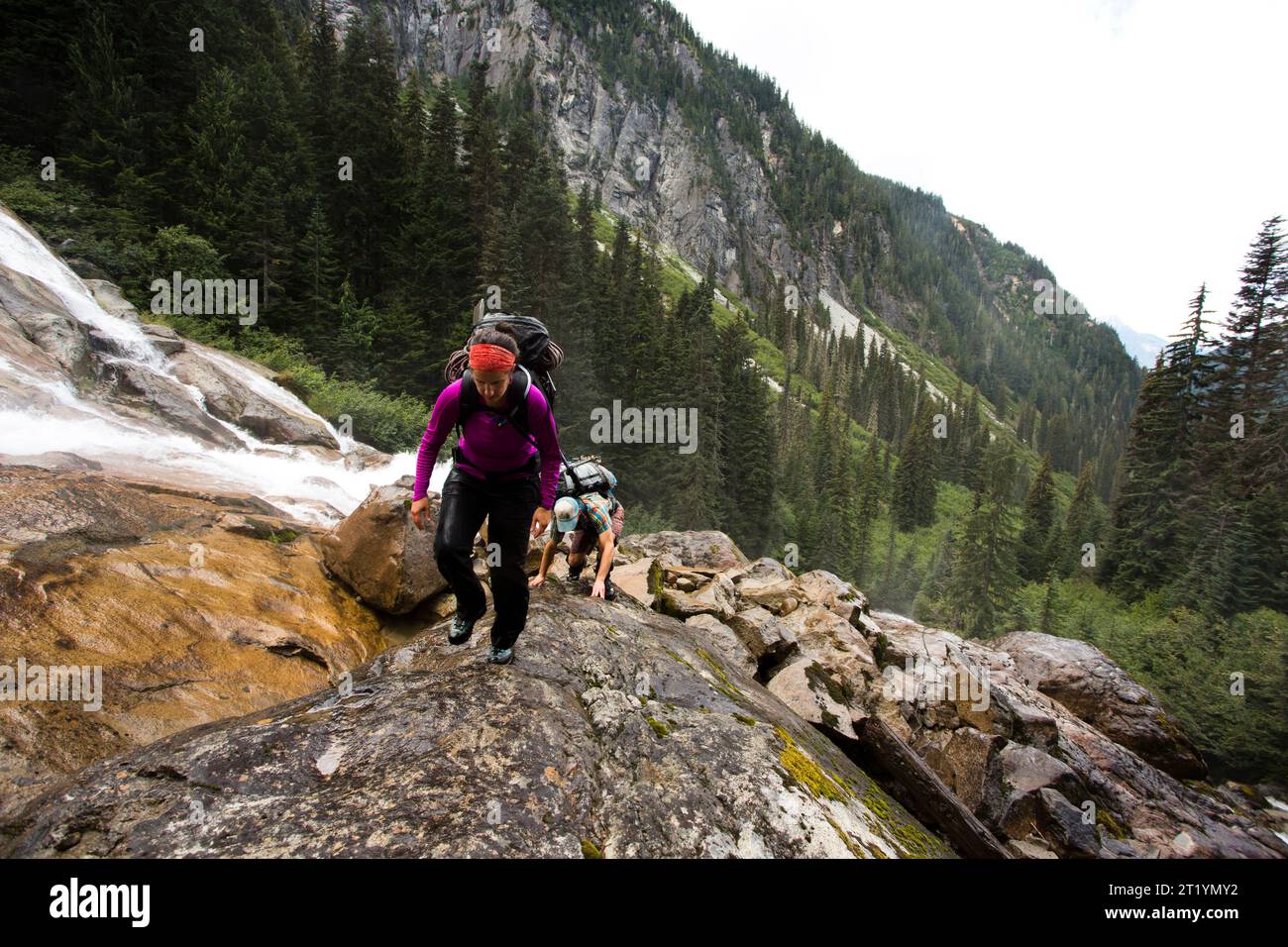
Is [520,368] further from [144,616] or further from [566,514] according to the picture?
[144,616]

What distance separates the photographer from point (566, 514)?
6.45 meters

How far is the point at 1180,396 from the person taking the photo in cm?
4162

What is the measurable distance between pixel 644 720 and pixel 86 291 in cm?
2160

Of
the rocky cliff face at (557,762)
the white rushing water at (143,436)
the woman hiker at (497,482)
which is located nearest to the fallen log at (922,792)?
the rocky cliff face at (557,762)

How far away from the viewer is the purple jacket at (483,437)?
13.3ft

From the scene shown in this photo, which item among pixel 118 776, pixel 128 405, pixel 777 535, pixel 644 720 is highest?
pixel 128 405

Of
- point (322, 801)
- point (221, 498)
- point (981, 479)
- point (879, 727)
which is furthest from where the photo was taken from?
point (981, 479)

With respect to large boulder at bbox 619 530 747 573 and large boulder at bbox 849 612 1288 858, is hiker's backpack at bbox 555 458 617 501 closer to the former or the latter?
large boulder at bbox 849 612 1288 858

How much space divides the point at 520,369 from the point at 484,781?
2695mm

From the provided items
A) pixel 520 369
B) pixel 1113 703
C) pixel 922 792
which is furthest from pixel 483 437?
pixel 1113 703

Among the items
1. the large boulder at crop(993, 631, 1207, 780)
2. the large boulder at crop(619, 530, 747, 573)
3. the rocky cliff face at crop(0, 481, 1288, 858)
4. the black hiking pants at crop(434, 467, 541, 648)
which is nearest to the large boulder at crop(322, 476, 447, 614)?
the rocky cliff face at crop(0, 481, 1288, 858)

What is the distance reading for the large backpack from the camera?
13.2 feet
